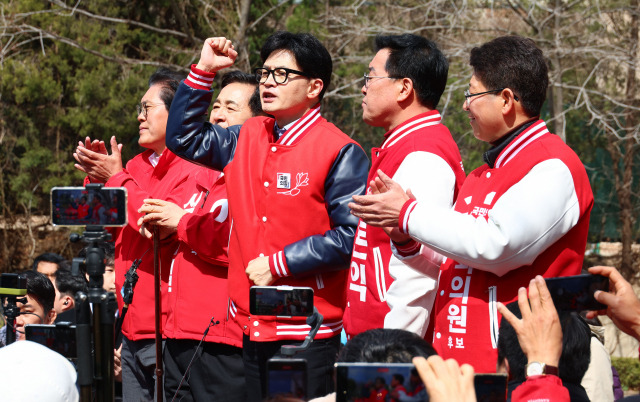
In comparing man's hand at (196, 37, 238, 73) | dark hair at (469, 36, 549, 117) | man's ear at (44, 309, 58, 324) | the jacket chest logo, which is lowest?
man's ear at (44, 309, 58, 324)

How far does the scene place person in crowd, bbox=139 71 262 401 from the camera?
12.7 ft

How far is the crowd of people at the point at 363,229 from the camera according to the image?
8.20 feet

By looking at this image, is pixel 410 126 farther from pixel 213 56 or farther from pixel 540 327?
pixel 540 327

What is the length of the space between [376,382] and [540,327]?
0.58 m

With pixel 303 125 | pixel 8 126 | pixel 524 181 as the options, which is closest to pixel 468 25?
pixel 8 126

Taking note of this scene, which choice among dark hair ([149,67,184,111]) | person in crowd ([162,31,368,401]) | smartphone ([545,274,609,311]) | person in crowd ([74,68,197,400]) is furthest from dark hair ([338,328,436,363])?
dark hair ([149,67,184,111])

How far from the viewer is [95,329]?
94.9 inches

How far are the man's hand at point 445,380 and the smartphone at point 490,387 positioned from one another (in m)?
0.09

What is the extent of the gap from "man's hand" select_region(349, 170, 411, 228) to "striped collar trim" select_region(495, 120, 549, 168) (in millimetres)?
388

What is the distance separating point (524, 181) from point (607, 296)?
573mm

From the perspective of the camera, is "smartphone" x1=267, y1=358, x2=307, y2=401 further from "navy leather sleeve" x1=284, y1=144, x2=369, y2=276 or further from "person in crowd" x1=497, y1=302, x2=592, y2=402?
"navy leather sleeve" x1=284, y1=144, x2=369, y2=276

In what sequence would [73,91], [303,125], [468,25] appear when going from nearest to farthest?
1. [303,125]
2. [468,25]
3. [73,91]

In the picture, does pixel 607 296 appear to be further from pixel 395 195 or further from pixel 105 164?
pixel 105 164

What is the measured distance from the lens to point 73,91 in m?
10.4
